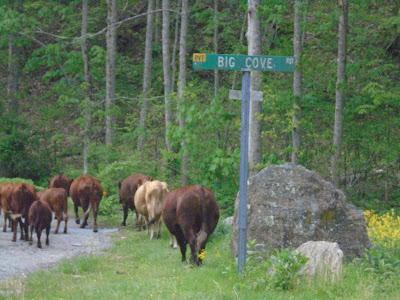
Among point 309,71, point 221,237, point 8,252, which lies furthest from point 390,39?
point 8,252

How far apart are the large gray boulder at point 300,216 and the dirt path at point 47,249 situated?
13.6 ft

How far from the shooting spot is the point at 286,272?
11.7 metres

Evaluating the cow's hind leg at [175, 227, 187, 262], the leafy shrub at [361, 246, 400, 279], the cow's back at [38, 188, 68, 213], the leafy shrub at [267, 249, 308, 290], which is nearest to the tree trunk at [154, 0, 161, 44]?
the cow's back at [38, 188, 68, 213]

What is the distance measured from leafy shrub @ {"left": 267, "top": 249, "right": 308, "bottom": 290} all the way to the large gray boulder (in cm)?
275

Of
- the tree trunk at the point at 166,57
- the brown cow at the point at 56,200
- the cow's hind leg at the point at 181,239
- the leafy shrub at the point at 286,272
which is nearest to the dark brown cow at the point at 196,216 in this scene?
the cow's hind leg at the point at 181,239

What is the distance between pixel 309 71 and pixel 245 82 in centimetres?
Answer: 1622

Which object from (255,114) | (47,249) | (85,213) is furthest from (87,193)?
(255,114)

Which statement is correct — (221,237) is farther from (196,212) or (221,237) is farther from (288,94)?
(288,94)

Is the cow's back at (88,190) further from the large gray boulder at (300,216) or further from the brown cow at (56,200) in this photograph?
the large gray boulder at (300,216)

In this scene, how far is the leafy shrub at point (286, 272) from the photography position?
11586mm

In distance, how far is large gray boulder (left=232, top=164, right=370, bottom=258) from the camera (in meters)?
14.7

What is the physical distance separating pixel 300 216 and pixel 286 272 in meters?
3.14

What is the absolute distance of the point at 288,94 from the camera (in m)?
26.5

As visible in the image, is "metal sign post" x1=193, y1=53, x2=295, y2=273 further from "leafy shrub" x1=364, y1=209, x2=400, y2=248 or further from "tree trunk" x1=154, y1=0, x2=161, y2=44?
"tree trunk" x1=154, y1=0, x2=161, y2=44
